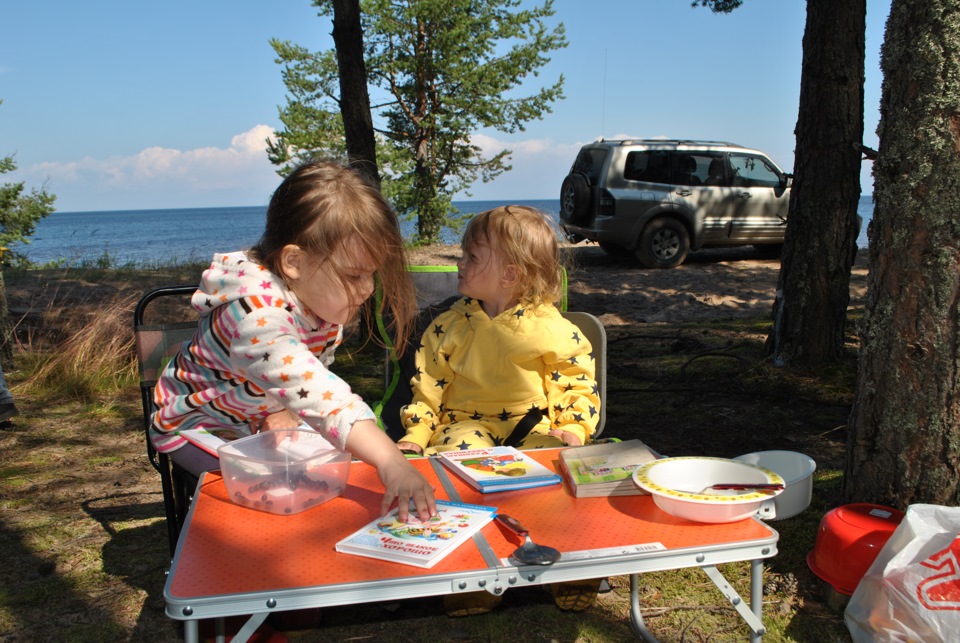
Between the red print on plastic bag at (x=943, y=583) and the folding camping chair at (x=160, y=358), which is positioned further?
the folding camping chair at (x=160, y=358)

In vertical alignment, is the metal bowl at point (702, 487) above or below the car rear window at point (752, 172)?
below

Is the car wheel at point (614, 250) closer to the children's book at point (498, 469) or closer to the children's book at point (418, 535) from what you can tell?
the children's book at point (498, 469)

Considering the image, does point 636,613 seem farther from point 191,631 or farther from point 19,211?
point 19,211

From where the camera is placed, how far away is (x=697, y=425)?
12.6 ft

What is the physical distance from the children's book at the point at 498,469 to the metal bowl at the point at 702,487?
0.22 meters

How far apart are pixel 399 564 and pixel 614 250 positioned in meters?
9.51

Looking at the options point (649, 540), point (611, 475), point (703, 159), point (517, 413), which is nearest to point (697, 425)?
point (517, 413)

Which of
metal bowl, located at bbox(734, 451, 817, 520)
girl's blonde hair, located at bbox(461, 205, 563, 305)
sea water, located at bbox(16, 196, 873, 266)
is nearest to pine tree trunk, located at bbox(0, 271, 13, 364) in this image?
sea water, located at bbox(16, 196, 873, 266)

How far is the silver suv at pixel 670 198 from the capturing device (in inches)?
386

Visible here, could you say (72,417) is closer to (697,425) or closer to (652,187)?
(697,425)

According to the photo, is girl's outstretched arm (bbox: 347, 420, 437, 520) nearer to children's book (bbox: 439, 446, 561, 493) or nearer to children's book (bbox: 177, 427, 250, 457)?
children's book (bbox: 439, 446, 561, 493)

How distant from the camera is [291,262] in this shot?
1.84 metres

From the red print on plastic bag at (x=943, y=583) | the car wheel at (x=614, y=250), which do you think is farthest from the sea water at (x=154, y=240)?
the car wheel at (x=614, y=250)

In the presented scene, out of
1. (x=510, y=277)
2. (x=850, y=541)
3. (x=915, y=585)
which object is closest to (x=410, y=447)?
(x=510, y=277)
